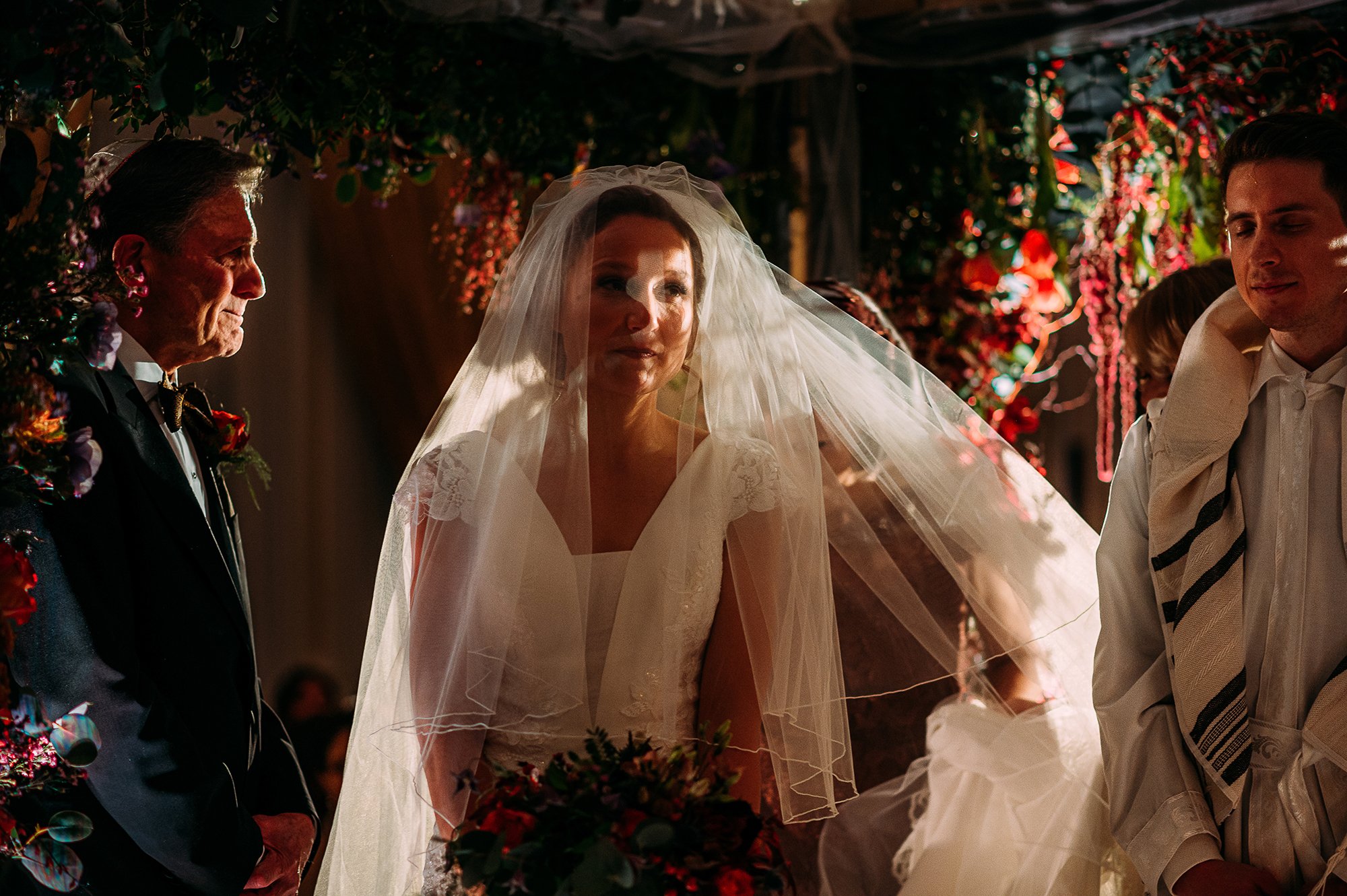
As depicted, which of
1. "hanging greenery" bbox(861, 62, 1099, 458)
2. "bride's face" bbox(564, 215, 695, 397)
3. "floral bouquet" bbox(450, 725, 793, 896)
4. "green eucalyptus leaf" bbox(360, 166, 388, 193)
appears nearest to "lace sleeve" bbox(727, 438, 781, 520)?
"bride's face" bbox(564, 215, 695, 397)

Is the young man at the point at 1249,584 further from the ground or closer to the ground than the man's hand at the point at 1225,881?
further from the ground

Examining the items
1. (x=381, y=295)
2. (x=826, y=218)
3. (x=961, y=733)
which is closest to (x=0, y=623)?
(x=961, y=733)

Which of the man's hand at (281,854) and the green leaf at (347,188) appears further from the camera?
the green leaf at (347,188)

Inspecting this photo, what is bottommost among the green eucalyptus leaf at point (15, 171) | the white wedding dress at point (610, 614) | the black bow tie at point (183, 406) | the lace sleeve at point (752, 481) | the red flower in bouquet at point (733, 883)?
the red flower in bouquet at point (733, 883)

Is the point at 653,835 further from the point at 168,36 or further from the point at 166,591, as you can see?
the point at 168,36

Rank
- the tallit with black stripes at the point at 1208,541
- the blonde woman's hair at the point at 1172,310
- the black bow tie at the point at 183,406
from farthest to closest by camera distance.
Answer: the blonde woman's hair at the point at 1172,310, the black bow tie at the point at 183,406, the tallit with black stripes at the point at 1208,541

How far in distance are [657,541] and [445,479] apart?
384 mm

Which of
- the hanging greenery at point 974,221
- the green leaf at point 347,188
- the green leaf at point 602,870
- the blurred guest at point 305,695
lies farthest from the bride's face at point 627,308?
the hanging greenery at point 974,221

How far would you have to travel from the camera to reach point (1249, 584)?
205cm

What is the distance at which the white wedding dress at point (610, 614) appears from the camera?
Result: 6.60ft

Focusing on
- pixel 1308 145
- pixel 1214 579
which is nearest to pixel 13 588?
pixel 1214 579

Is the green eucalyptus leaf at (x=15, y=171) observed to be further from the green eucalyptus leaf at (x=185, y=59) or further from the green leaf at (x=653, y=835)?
the green leaf at (x=653, y=835)

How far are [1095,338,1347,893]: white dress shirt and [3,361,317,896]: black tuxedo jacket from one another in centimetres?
150

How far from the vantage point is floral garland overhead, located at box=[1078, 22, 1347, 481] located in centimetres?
339
